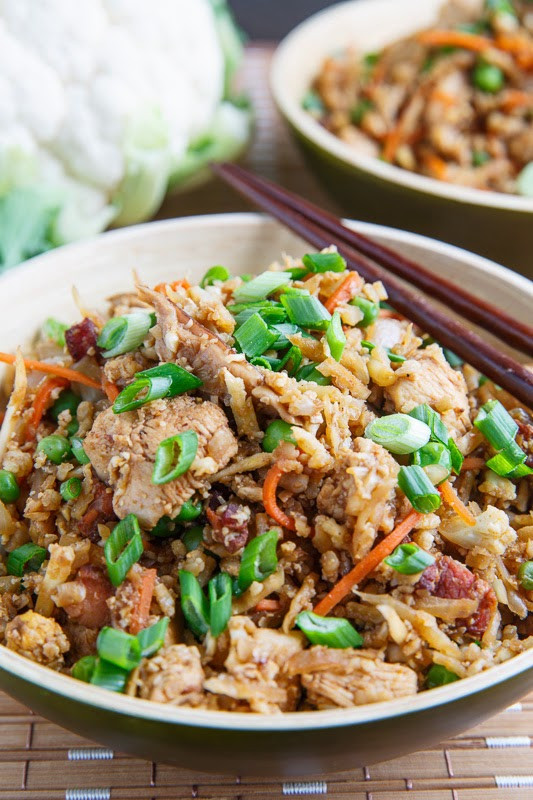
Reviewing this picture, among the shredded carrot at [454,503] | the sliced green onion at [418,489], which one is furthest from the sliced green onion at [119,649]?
the shredded carrot at [454,503]

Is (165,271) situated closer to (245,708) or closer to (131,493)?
(131,493)

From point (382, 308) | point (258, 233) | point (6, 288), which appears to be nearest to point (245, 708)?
point (382, 308)

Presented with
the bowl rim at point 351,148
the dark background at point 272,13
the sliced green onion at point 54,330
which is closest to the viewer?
the sliced green onion at point 54,330

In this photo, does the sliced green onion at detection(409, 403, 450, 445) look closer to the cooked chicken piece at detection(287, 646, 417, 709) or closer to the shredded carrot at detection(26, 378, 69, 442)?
the cooked chicken piece at detection(287, 646, 417, 709)

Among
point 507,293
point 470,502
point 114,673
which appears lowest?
point 114,673

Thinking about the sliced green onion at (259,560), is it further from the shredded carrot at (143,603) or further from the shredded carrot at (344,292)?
the shredded carrot at (344,292)
